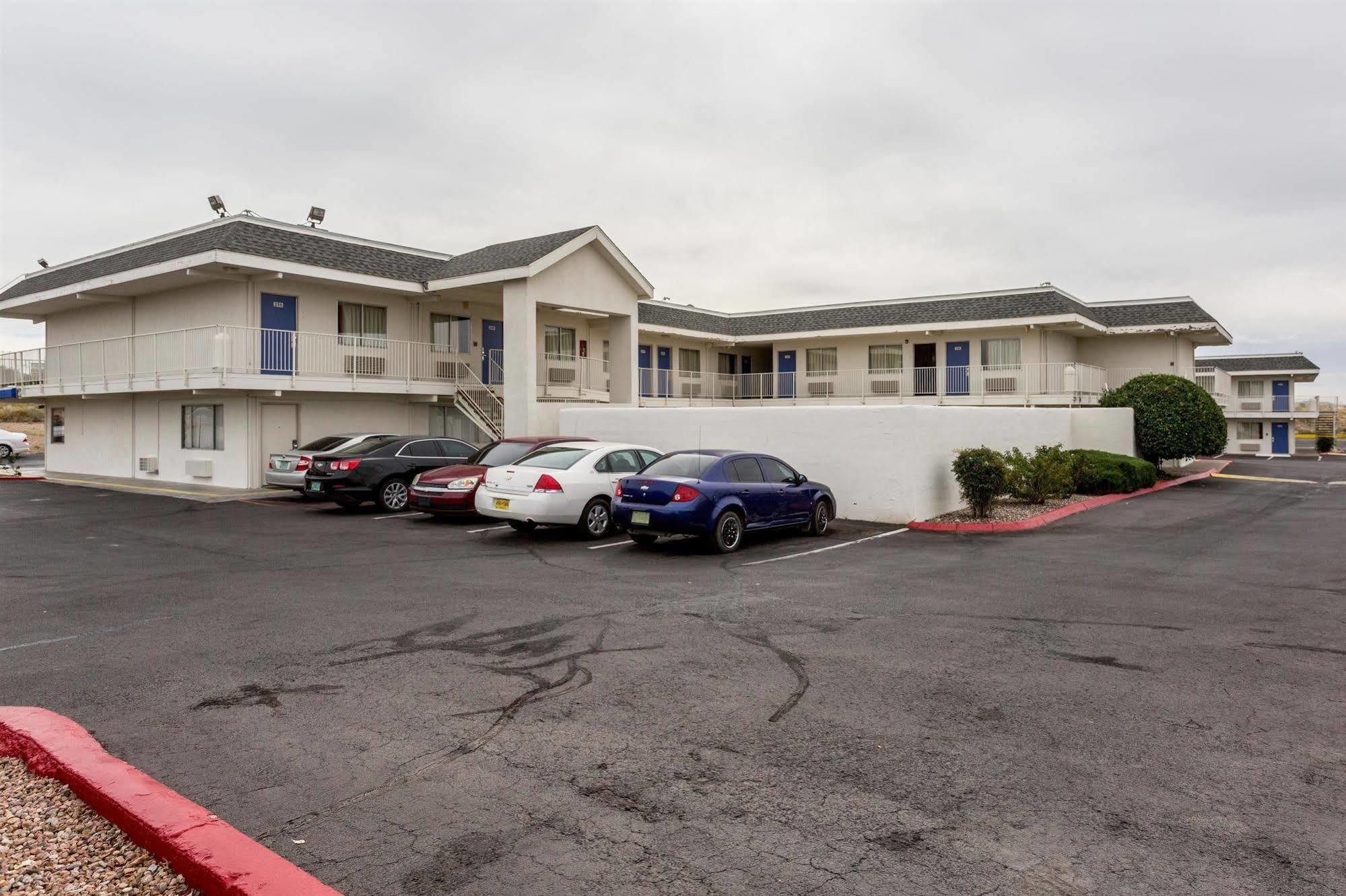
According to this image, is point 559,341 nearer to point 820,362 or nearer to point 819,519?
point 820,362

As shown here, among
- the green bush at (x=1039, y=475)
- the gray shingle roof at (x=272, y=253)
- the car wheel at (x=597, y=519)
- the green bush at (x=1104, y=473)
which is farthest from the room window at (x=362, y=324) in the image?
the green bush at (x=1104, y=473)

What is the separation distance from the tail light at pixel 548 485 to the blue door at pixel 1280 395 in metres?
56.7

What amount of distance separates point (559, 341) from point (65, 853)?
25.7 metres

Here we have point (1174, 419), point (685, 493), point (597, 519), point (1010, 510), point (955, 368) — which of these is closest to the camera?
point (685, 493)

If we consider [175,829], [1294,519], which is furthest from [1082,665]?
[1294,519]

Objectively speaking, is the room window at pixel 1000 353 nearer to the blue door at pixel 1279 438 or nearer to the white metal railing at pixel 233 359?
the white metal railing at pixel 233 359

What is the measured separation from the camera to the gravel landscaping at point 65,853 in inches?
142

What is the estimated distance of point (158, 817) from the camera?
3994 mm

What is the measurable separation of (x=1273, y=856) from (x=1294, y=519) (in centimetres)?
1619

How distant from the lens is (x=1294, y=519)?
56.4ft

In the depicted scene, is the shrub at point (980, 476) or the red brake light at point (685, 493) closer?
the red brake light at point (685, 493)

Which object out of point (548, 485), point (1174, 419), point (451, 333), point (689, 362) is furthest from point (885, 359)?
point (548, 485)

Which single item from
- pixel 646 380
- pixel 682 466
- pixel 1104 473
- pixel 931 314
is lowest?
pixel 1104 473

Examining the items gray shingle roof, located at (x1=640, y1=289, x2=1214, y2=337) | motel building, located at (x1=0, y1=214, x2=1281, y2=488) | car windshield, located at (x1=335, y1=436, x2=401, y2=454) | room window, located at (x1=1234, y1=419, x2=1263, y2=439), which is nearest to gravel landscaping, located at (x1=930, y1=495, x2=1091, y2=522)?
motel building, located at (x1=0, y1=214, x2=1281, y2=488)
